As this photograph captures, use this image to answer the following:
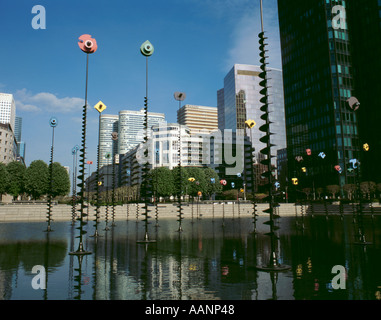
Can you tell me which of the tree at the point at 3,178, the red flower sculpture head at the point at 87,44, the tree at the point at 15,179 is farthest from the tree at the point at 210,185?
the red flower sculpture head at the point at 87,44

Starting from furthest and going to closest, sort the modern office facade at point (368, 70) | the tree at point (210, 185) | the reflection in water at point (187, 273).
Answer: the tree at point (210, 185)
the modern office facade at point (368, 70)
the reflection in water at point (187, 273)

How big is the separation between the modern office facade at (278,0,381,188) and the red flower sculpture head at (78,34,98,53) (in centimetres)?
7915

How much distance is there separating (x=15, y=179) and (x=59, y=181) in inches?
438

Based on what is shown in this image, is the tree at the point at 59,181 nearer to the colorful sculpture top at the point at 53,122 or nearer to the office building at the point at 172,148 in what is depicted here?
the colorful sculpture top at the point at 53,122

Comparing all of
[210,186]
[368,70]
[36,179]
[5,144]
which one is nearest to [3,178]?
[36,179]

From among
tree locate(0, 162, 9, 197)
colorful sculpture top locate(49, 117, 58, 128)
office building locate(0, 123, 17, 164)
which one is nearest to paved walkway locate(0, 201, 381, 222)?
colorful sculpture top locate(49, 117, 58, 128)

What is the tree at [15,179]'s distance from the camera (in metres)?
75.8

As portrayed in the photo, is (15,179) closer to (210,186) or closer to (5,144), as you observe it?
(5,144)

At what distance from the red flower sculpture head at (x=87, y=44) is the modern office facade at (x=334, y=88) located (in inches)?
3116

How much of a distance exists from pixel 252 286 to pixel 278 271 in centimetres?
242

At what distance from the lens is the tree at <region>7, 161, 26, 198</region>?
75.8 metres

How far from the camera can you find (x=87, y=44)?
1456 cm

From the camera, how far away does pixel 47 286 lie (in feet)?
27.5

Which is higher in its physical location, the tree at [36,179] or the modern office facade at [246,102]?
the modern office facade at [246,102]
